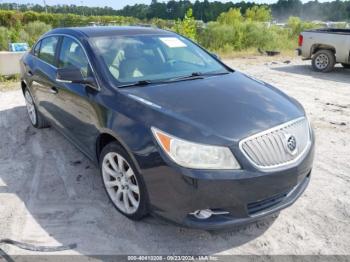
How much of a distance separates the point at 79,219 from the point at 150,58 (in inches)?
70.6

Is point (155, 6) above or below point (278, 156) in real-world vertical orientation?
above

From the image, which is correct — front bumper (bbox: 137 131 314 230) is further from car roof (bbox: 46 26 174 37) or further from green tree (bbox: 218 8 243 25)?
green tree (bbox: 218 8 243 25)

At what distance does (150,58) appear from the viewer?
145 inches

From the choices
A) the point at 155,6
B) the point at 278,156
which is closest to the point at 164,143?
the point at 278,156

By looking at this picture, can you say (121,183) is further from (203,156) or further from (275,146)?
(275,146)

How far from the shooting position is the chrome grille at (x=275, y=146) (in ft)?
8.14

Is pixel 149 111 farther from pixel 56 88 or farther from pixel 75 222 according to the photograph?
pixel 56 88

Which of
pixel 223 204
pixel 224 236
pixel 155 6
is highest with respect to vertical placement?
pixel 155 6

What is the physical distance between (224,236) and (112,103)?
4.90 ft

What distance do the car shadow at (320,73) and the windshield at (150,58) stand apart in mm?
6357

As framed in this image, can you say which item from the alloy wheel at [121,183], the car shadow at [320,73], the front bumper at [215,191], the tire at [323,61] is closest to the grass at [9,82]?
the alloy wheel at [121,183]

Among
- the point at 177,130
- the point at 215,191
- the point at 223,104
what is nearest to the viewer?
the point at 215,191

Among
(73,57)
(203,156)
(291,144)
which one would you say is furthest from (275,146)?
(73,57)

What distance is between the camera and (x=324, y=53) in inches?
395
